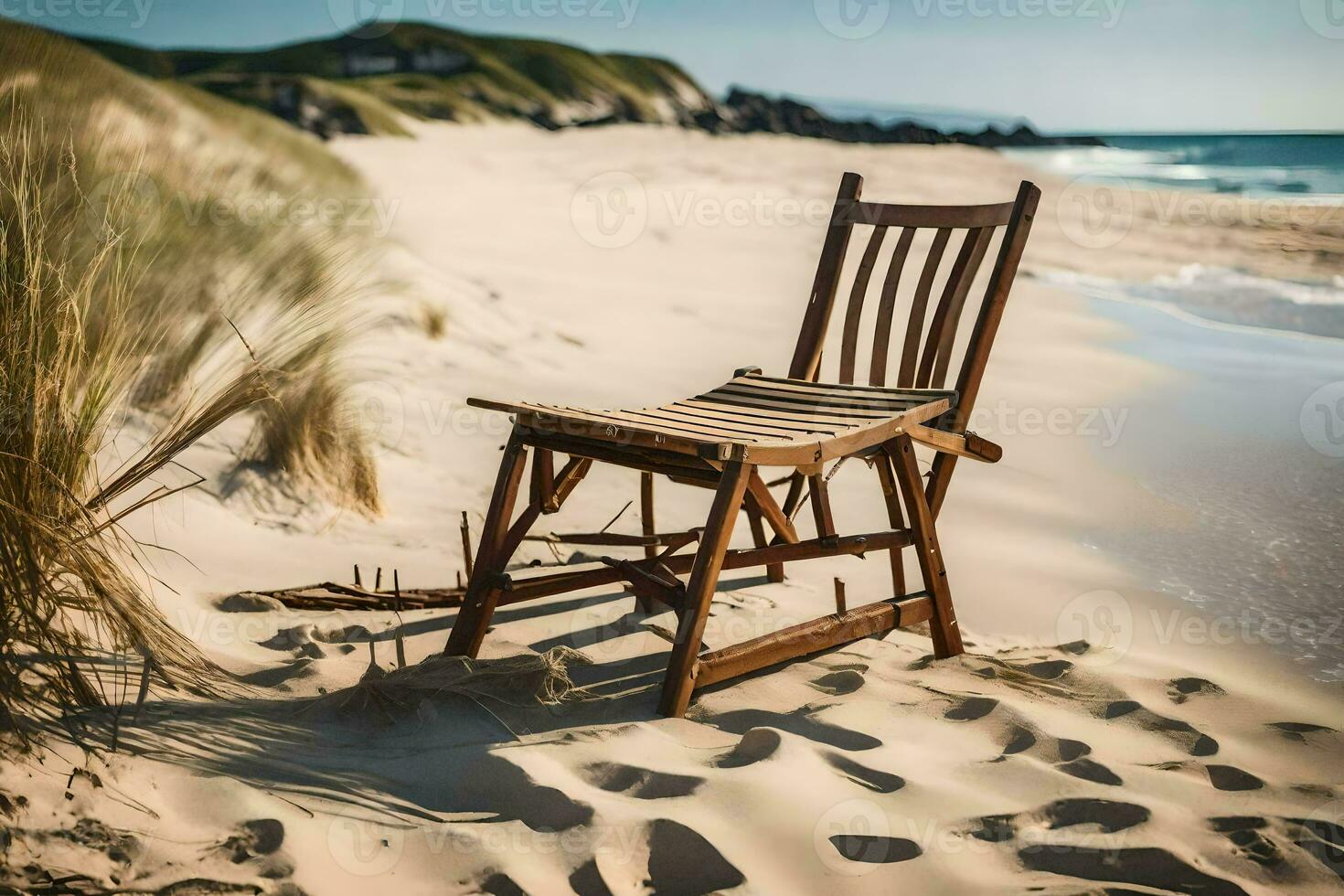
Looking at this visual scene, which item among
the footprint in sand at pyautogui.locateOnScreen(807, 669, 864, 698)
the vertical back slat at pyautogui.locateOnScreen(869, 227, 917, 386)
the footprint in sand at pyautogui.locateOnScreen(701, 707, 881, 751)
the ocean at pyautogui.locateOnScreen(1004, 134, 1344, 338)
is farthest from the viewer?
the ocean at pyautogui.locateOnScreen(1004, 134, 1344, 338)

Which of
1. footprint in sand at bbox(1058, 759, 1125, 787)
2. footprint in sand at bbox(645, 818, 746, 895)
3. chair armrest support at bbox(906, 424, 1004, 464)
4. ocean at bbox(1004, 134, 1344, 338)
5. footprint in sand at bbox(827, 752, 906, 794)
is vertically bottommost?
footprint in sand at bbox(645, 818, 746, 895)

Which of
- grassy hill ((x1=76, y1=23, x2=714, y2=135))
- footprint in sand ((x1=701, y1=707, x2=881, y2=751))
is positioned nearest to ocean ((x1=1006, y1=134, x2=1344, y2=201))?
grassy hill ((x1=76, y1=23, x2=714, y2=135))

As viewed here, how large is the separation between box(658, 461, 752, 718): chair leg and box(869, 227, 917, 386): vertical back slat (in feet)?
3.28

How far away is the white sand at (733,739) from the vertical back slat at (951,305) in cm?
71

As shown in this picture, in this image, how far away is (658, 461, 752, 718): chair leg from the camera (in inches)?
88.8

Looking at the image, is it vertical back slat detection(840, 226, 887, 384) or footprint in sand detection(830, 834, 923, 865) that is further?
→ vertical back slat detection(840, 226, 887, 384)

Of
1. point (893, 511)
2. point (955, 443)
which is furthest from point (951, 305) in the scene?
point (893, 511)

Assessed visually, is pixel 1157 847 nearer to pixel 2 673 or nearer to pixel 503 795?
pixel 503 795

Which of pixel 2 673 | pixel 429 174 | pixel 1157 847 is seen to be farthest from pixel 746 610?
pixel 429 174

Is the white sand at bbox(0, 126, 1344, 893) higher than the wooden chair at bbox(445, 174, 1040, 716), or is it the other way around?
the wooden chair at bbox(445, 174, 1040, 716)

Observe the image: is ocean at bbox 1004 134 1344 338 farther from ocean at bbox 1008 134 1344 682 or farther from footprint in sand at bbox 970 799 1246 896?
footprint in sand at bbox 970 799 1246 896

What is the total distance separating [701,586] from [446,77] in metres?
37.1

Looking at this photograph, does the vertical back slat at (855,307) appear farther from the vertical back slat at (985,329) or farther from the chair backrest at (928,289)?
the vertical back slat at (985,329)

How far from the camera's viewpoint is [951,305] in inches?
122
